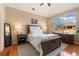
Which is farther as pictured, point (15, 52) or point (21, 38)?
point (21, 38)

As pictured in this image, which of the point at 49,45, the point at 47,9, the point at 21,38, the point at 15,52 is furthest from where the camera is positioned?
the point at 21,38

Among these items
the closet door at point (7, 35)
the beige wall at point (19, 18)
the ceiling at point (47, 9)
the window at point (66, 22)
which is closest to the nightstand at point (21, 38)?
the beige wall at point (19, 18)

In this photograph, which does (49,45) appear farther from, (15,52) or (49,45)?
(15,52)

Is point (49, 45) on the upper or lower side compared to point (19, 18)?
lower

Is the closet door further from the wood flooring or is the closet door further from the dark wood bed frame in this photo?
the dark wood bed frame

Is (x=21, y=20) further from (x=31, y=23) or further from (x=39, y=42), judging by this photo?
(x=39, y=42)

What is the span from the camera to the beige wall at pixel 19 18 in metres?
3.55

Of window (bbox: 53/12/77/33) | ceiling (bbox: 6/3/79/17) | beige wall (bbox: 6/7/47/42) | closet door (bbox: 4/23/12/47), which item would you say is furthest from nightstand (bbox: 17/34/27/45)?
window (bbox: 53/12/77/33)

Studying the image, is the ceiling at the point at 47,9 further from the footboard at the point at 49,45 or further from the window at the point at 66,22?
the footboard at the point at 49,45

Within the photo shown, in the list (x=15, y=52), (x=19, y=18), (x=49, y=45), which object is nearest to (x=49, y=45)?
(x=49, y=45)

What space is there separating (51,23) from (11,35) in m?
2.30

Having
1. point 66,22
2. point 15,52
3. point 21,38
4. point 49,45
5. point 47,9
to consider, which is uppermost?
point 47,9

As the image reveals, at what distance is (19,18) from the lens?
3.81m

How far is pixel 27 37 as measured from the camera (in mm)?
3904
